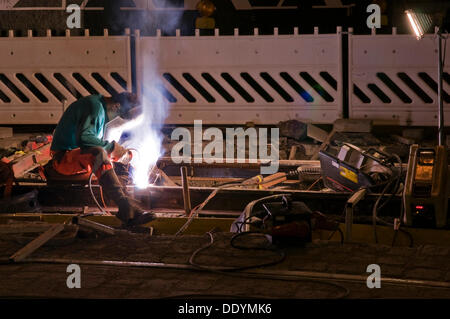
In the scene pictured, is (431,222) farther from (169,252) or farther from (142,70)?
(142,70)

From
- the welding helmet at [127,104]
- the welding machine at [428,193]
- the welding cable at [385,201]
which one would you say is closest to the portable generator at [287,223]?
the welding cable at [385,201]

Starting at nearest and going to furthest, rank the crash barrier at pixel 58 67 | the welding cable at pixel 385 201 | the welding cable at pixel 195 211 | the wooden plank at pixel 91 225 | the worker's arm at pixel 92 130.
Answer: the wooden plank at pixel 91 225 < the welding cable at pixel 385 201 < the welding cable at pixel 195 211 < the worker's arm at pixel 92 130 < the crash barrier at pixel 58 67

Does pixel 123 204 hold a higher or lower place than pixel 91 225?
higher

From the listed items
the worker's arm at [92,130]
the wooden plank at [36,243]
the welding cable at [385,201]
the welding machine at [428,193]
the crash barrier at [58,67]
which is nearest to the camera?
the wooden plank at [36,243]

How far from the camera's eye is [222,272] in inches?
220

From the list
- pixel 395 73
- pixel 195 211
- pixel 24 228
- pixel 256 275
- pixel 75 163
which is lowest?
pixel 256 275

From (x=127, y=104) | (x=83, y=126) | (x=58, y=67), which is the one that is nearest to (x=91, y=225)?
(x=83, y=126)

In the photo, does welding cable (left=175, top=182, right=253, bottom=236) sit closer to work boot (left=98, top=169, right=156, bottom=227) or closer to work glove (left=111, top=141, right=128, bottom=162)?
work boot (left=98, top=169, right=156, bottom=227)

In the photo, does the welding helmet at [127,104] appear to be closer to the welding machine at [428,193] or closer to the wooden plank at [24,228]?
the wooden plank at [24,228]

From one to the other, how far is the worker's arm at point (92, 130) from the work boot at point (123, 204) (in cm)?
41

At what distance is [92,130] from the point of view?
317 inches

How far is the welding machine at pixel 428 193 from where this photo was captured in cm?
675

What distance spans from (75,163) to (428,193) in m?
3.87

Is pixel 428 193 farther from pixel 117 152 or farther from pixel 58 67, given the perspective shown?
pixel 58 67
